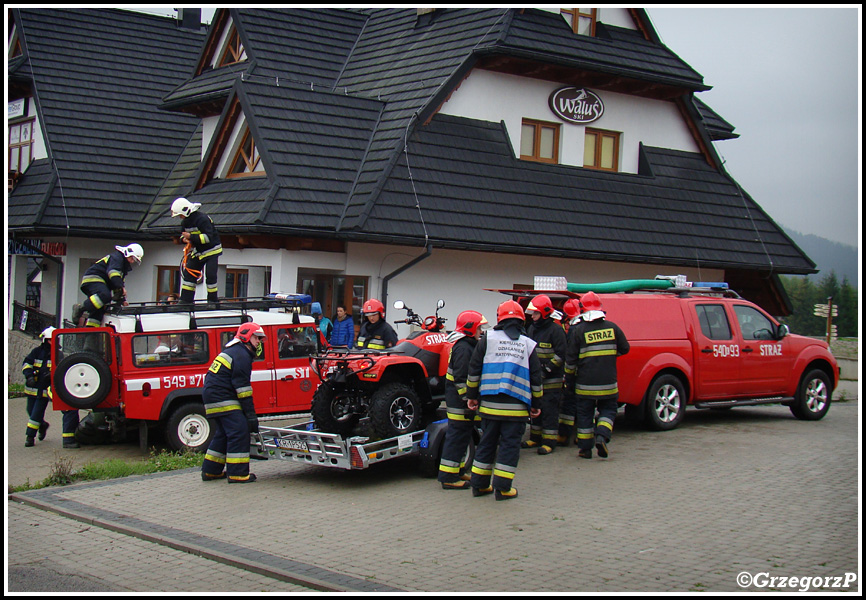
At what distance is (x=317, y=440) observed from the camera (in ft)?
31.8

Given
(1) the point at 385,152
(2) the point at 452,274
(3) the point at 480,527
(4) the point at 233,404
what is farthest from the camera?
(2) the point at 452,274

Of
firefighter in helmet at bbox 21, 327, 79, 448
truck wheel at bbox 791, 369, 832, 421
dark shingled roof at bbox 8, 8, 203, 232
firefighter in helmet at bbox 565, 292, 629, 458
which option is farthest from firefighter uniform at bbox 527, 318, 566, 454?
dark shingled roof at bbox 8, 8, 203, 232

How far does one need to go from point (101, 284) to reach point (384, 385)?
16.4 ft

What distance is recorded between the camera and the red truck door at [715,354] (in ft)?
42.4

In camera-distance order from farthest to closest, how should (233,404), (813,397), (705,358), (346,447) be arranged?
(813,397) < (705,358) < (233,404) < (346,447)

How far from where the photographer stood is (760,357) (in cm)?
1347

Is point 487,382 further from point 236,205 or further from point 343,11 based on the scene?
point 343,11

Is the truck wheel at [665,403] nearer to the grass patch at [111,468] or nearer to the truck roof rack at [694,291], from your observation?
the truck roof rack at [694,291]

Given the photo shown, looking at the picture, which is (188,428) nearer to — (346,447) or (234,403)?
(234,403)

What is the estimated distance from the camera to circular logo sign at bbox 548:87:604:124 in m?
19.9

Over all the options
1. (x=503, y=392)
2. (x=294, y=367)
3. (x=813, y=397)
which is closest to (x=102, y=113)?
(x=294, y=367)

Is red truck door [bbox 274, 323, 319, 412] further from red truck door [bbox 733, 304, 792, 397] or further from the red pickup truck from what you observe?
red truck door [bbox 733, 304, 792, 397]

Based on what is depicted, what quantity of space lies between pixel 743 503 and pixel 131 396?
25.4ft

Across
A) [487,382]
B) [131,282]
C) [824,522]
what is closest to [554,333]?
[487,382]
